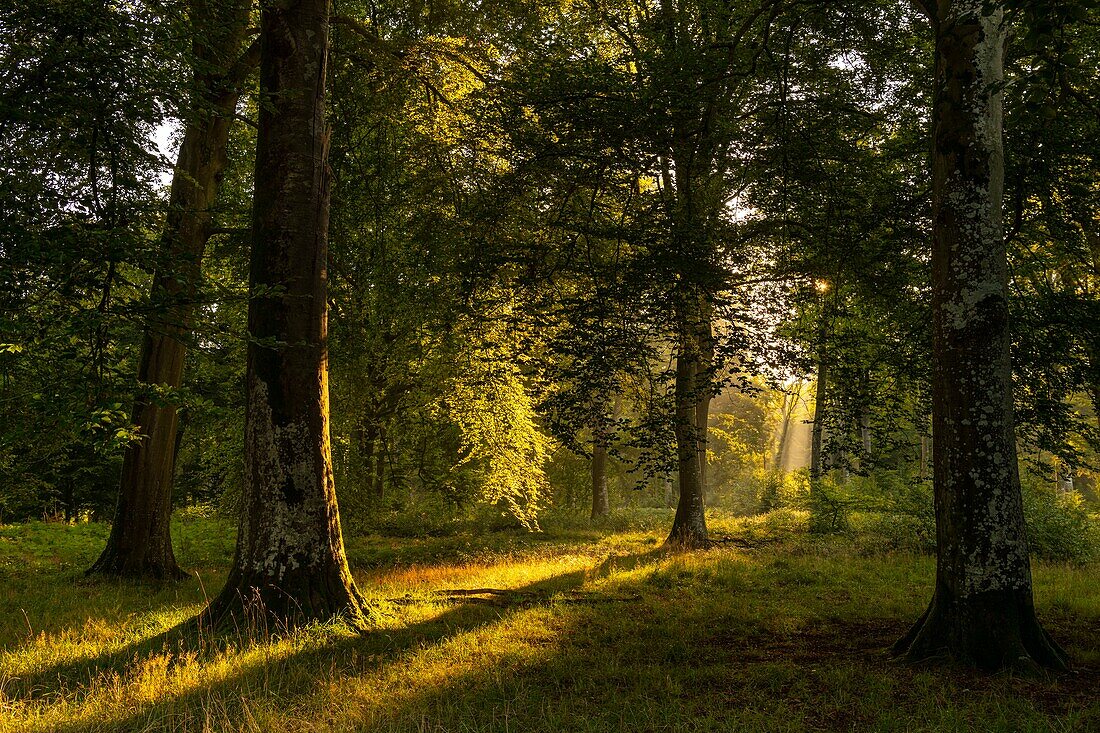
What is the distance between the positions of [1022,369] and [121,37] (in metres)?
10.8

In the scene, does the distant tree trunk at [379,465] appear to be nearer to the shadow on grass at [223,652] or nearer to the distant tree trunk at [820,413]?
the shadow on grass at [223,652]

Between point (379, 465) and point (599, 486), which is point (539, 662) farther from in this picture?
point (599, 486)

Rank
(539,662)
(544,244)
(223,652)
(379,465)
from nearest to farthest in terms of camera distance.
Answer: (223,652), (539,662), (544,244), (379,465)

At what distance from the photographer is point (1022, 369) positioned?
8.28m

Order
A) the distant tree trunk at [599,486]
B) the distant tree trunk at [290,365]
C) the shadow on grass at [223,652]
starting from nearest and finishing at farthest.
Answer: the shadow on grass at [223,652] → the distant tree trunk at [290,365] → the distant tree trunk at [599,486]

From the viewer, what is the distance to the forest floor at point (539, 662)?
4.42 m

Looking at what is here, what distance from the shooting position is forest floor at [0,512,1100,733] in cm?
442

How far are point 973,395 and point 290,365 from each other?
23.0 ft

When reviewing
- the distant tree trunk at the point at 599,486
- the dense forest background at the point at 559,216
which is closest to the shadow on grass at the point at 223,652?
the dense forest background at the point at 559,216

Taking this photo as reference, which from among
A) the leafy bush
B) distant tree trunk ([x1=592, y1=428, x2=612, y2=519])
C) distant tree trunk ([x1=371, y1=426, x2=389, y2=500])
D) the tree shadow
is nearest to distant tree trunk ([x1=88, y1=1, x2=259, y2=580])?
distant tree trunk ([x1=371, y1=426, x2=389, y2=500])

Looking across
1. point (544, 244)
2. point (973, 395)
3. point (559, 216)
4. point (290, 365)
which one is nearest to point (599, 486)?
point (544, 244)

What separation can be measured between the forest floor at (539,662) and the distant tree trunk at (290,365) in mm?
588

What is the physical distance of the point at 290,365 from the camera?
7.02 meters

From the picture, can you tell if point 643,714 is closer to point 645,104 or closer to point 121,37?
point 645,104
